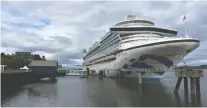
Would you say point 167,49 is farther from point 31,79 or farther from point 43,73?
point 43,73

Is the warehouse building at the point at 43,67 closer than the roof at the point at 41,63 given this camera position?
Yes

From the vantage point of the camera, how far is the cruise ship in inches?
1743

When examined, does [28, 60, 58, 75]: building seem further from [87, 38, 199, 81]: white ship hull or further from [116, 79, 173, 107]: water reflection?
[116, 79, 173, 107]: water reflection

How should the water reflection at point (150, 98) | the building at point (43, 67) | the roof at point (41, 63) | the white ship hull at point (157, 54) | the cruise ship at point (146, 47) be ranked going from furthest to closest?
the roof at point (41, 63) → the building at point (43, 67) → the cruise ship at point (146, 47) → the white ship hull at point (157, 54) → the water reflection at point (150, 98)

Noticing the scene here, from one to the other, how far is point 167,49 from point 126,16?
92.5 ft

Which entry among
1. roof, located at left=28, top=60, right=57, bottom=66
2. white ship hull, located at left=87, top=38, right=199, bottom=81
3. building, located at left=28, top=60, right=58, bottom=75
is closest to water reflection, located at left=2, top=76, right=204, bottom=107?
white ship hull, located at left=87, top=38, right=199, bottom=81

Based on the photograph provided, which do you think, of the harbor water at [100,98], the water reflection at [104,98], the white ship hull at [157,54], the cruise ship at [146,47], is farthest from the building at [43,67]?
the water reflection at [104,98]

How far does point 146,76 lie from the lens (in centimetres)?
5359

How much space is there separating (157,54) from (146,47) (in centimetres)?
233

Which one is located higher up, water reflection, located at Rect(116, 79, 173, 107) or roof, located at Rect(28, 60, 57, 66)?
roof, located at Rect(28, 60, 57, 66)

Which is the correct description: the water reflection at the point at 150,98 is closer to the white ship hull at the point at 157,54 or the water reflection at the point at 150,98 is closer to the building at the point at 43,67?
the white ship hull at the point at 157,54

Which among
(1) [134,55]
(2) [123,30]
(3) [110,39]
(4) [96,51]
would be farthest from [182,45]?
(4) [96,51]

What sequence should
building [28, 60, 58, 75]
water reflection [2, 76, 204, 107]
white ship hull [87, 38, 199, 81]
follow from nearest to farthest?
water reflection [2, 76, 204, 107]
white ship hull [87, 38, 199, 81]
building [28, 60, 58, 75]

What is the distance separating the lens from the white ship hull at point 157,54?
143ft
